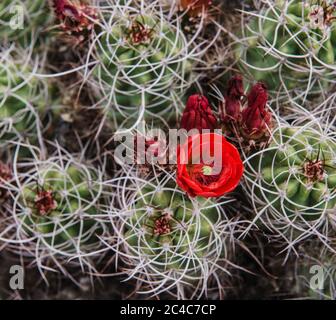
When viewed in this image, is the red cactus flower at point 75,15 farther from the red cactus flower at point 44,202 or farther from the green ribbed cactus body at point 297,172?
the green ribbed cactus body at point 297,172

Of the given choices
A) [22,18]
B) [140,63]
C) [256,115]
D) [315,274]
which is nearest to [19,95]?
[22,18]

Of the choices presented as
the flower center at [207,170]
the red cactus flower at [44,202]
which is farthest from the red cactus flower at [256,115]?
the red cactus flower at [44,202]

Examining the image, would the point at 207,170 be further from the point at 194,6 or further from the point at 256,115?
the point at 194,6

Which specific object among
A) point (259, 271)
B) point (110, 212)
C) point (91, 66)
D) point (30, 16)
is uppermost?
point (30, 16)

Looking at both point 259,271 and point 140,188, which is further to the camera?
point 259,271

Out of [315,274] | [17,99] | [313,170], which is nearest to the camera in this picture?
[313,170]

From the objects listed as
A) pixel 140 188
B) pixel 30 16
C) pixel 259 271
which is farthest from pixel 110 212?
pixel 30 16

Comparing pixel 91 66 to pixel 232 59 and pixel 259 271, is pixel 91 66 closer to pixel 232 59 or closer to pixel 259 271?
pixel 232 59

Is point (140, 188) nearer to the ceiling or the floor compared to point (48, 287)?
nearer to the ceiling
